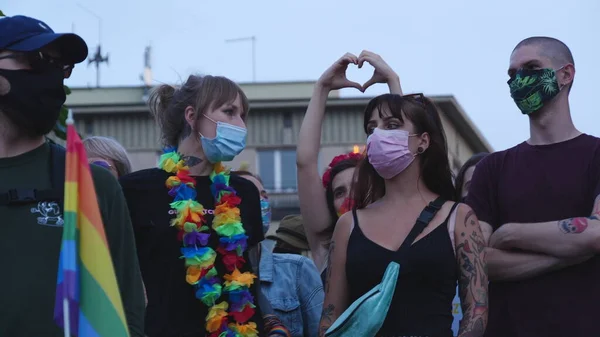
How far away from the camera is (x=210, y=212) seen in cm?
585

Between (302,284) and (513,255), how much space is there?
1409 millimetres

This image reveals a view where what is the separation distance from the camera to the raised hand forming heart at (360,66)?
6.28 metres

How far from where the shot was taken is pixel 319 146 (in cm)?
644

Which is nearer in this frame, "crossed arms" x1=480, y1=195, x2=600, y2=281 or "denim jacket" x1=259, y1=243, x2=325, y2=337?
"crossed arms" x1=480, y1=195, x2=600, y2=281

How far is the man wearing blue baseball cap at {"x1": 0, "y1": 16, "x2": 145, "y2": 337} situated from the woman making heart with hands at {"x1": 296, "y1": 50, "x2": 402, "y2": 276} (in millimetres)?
2310

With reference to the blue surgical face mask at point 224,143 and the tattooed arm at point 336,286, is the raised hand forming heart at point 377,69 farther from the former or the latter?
the tattooed arm at point 336,286

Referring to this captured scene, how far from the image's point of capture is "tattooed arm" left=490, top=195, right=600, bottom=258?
5305 millimetres

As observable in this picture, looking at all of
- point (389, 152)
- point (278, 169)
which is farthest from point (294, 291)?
point (278, 169)

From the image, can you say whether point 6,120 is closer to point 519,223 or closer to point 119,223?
point 119,223

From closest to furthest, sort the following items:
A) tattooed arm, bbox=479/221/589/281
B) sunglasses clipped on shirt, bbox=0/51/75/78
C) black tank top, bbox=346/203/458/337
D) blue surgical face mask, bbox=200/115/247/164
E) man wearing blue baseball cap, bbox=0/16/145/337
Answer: man wearing blue baseball cap, bbox=0/16/145/337, sunglasses clipped on shirt, bbox=0/51/75/78, black tank top, bbox=346/203/458/337, tattooed arm, bbox=479/221/589/281, blue surgical face mask, bbox=200/115/247/164

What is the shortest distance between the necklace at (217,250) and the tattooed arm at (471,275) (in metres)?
1.20

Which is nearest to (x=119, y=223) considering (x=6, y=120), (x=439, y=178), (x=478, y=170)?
(x=6, y=120)

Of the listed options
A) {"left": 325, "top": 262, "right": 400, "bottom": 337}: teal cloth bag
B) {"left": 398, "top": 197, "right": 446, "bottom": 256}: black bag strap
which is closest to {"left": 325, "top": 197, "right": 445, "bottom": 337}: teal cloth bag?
{"left": 325, "top": 262, "right": 400, "bottom": 337}: teal cloth bag

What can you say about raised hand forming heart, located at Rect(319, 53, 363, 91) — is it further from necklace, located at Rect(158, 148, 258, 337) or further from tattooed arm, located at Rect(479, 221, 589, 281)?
tattooed arm, located at Rect(479, 221, 589, 281)
